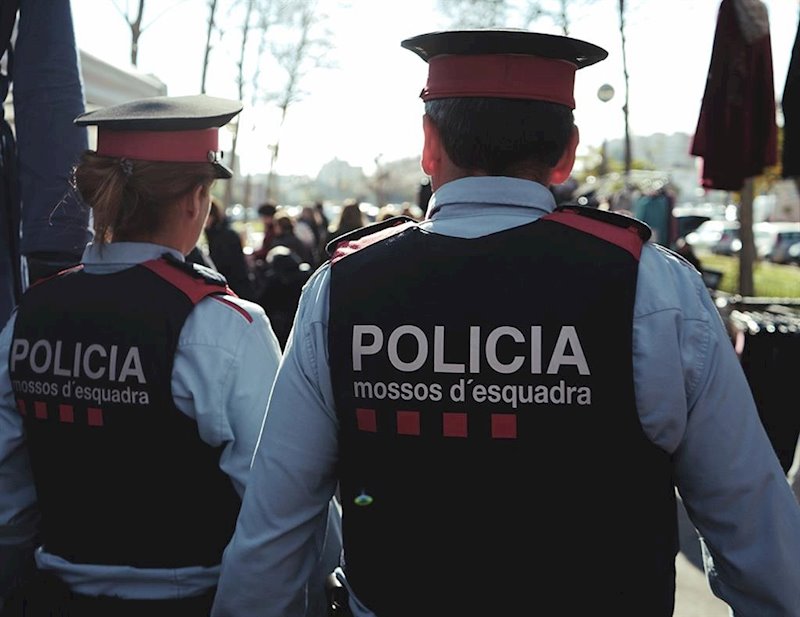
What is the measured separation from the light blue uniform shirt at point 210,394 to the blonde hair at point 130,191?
0.16 ft

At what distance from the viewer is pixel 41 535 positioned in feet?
6.50

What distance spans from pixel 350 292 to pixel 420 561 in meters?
0.47

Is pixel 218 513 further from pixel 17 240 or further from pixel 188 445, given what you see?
pixel 17 240

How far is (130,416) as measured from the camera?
1769 millimetres

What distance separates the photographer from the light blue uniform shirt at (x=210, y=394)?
1.77m

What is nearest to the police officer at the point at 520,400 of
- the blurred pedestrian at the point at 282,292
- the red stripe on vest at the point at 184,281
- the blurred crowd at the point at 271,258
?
the red stripe on vest at the point at 184,281

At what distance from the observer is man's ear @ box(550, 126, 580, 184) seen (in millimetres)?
1576

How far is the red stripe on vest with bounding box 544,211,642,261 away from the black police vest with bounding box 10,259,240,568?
77 cm

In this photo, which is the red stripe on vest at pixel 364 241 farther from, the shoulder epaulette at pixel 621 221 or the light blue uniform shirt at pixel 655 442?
the shoulder epaulette at pixel 621 221

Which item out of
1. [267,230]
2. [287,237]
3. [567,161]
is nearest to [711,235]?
[267,230]

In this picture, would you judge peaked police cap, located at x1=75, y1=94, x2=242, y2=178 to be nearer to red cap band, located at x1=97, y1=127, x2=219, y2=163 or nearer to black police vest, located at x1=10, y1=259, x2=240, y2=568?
red cap band, located at x1=97, y1=127, x2=219, y2=163

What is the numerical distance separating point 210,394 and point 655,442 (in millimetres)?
846

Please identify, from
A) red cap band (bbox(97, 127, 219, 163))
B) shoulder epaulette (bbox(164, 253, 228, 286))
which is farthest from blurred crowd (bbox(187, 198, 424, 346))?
shoulder epaulette (bbox(164, 253, 228, 286))

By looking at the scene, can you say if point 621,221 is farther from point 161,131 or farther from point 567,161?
point 161,131
